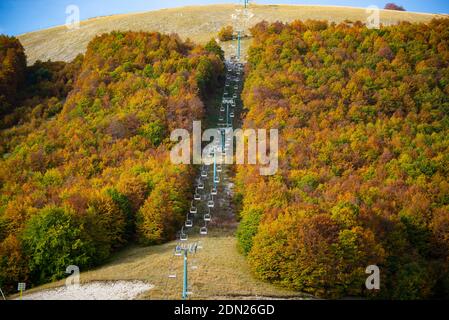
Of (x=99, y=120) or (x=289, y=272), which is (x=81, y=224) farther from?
(x=99, y=120)

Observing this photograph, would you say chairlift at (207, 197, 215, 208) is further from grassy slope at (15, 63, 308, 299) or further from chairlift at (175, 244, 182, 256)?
chairlift at (175, 244, 182, 256)

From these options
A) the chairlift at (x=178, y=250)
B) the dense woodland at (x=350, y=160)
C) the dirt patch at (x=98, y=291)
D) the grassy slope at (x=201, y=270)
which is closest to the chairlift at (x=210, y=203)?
the grassy slope at (x=201, y=270)

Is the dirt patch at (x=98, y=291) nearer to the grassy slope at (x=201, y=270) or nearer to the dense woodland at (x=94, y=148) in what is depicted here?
the grassy slope at (x=201, y=270)

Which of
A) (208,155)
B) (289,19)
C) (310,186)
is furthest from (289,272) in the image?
(289,19)

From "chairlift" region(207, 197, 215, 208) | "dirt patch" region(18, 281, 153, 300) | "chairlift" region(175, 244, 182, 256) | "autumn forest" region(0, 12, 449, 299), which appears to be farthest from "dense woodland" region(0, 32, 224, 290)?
"chairlift" region(175, 244, 182, 256)

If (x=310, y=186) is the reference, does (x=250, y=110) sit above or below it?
above

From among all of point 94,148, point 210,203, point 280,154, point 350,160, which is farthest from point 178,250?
point 350,160

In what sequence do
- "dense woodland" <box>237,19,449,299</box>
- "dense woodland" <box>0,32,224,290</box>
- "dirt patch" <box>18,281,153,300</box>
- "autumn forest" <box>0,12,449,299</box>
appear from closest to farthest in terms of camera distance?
"dirt patch" <box>18,281,153,300</box>, "dense woodland" <box>237,19,449,299</box>, "autumn forest" <box>0,12,449,299</box>, "dense woodland" <box>0,32,224,290</box>
